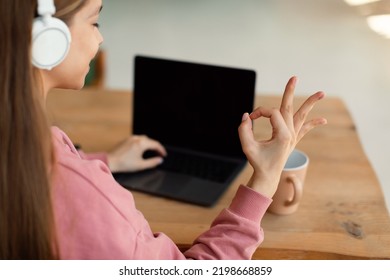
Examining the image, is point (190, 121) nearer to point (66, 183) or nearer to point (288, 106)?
point (288, 106)

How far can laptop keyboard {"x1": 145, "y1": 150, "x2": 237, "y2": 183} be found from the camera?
105cm

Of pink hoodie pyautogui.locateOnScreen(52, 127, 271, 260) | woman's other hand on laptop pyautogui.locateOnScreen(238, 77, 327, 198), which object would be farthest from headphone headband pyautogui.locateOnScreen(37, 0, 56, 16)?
woman's other hand on laptop pyautogui.locateOnScreen(238, 77, 327, 198)

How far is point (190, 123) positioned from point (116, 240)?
0.51 meters

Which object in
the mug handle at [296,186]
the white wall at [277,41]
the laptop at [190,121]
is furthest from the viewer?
the white wall at [277,41]

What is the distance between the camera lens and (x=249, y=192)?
0.77 m

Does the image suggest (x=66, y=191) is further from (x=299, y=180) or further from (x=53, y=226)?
(x=299, y=180)

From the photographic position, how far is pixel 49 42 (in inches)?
24.8

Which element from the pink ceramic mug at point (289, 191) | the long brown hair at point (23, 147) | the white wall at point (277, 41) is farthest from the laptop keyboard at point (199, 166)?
the white wall at point (277, 41)

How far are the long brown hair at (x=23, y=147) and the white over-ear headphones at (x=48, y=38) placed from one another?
0.01 m

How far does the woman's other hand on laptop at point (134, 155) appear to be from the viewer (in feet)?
3.47

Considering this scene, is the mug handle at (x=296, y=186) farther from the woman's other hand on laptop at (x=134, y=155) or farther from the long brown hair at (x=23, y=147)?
the long brown hair at (x=23, y=147)

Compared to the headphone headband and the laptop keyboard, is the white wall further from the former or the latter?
the headphone headband

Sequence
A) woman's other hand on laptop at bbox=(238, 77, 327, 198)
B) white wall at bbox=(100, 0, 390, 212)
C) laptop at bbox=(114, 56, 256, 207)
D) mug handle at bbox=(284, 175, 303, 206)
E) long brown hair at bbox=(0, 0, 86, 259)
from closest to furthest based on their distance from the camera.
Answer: long brown hair at bbox=(0, 0, 86, 259) < woman's other hand on laptop at bbox=(238, 77, 327, 198) < mug handle at bbox=(284, 175, 303, 206) < laptop at bbox=(114, 56, 256, 207) < white wall at bbox=(100, 0, 390, 212)
